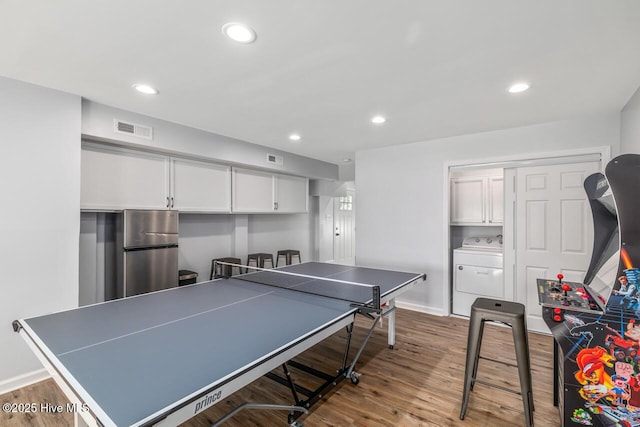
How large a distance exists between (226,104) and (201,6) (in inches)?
55.5

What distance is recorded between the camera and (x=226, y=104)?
115 inches

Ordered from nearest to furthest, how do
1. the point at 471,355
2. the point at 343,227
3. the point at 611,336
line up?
the point at 611,336, the point at 471,355, the point at 343,227

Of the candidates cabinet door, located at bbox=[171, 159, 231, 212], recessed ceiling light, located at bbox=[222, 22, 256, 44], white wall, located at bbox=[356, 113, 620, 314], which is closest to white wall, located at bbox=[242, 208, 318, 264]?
cabinet door, located at bbox=[171, 159, 231, 212]

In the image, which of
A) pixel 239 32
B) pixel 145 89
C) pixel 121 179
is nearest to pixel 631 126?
pixel 239 32

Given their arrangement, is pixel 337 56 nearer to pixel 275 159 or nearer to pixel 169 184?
pixel 169 184

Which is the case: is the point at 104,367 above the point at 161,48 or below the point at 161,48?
below

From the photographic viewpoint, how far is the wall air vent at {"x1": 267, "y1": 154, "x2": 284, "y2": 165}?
4772mm

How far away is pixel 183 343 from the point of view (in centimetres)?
142

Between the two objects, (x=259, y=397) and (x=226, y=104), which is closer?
(x=259, y=397)

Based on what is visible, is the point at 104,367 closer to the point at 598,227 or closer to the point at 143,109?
the point at 143,109

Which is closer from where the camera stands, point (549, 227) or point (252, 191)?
point (549, 227)

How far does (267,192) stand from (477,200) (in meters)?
3.25

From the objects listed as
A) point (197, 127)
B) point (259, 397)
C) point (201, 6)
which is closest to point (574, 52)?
point (201, 6)

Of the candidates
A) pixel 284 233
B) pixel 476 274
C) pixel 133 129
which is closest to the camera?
pixel 133 129
